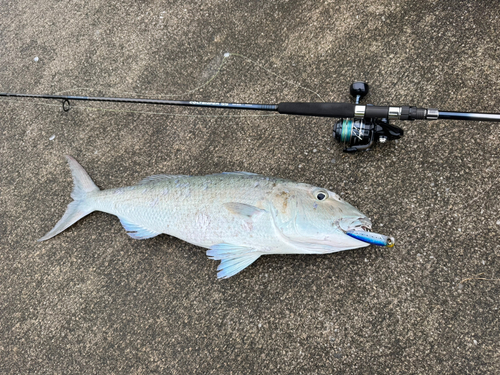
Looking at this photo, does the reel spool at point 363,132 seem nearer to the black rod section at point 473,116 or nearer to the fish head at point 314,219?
the black rod section at point 473,116

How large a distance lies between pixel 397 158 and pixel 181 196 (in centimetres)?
173

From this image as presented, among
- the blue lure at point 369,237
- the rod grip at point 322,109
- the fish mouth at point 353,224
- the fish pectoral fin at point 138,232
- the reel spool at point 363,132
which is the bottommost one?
the fish pectoral fin at point 138,232

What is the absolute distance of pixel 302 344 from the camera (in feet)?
6.93

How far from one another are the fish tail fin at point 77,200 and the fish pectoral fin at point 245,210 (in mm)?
1376

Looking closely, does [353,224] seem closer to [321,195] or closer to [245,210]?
[321,195]

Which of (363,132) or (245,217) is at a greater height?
(363,132)

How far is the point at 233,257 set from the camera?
207 centimetres

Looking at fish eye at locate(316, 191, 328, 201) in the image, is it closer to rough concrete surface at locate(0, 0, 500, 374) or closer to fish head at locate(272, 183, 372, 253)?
fish head at locate(272, 183, 372, 253)

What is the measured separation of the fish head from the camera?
1.90m

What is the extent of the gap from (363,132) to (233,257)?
133cm

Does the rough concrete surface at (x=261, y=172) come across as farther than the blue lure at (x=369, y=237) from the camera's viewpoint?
Yes

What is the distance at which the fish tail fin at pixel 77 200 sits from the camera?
2.59 metres

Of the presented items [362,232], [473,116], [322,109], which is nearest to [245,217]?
[362,232]

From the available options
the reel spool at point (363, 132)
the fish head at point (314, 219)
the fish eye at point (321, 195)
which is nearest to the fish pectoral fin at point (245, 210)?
the fish head at point (314, 219)
